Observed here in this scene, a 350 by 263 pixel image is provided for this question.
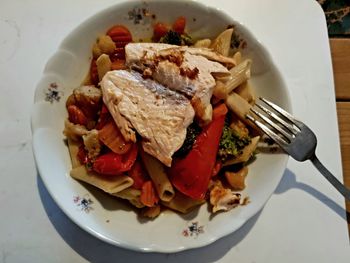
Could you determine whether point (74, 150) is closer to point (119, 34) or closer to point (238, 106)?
point (119, 34)

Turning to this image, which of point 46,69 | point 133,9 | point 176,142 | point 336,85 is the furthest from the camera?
point 336,85

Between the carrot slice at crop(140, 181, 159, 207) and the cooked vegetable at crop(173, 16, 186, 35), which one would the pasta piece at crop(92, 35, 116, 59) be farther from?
the carrot slice at crop(140, 181, 159, 207)

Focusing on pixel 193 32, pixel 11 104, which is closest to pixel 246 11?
pixel 193 32

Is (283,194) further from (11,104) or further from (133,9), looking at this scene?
(11,104)

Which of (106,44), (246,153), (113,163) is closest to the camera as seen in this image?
(113,163)

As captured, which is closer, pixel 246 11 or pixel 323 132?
pixel 323 132

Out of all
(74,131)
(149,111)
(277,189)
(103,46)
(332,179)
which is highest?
(103,46)

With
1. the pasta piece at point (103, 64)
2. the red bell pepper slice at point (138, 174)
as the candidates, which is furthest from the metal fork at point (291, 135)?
the pasta piece at point (103, 64)

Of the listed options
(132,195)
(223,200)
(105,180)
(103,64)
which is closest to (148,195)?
(132,195)

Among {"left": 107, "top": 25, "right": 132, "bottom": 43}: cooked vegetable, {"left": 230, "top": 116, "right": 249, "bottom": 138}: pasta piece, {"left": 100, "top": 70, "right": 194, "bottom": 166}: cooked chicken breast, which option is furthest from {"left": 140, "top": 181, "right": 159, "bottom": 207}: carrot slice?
{"left": 107, "top": 25, "right": 132, "bottom": 43}: cooked vegetable
